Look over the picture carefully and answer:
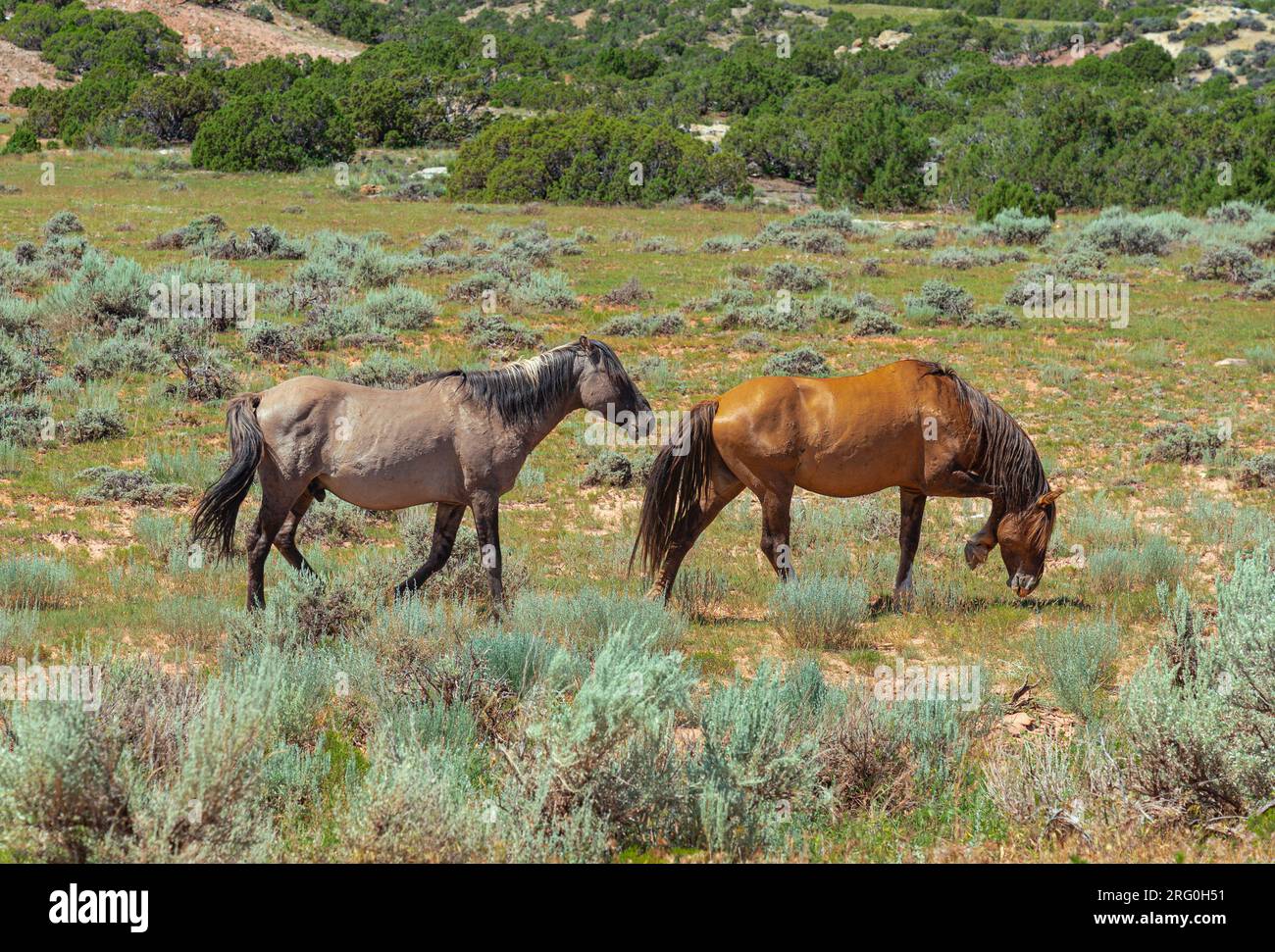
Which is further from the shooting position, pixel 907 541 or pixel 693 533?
pixel 907 541

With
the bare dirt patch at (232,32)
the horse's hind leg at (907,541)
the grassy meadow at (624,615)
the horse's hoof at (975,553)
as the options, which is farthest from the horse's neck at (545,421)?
the bare dirt patch at (232,32)

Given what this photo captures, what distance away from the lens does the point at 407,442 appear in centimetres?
928

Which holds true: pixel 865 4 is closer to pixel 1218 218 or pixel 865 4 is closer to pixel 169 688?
pixel 1218 218

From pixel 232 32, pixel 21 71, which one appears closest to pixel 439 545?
pixel 21 71

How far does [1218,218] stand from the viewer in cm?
3281

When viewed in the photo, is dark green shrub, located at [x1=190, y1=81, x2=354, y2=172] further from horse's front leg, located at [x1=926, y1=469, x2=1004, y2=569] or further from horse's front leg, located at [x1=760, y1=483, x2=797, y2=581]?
horse's front leg, located at [x1=926, y1=469, x2=1004, y2=569]

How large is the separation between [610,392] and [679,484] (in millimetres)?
1049

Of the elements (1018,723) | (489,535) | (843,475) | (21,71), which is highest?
(21,71)

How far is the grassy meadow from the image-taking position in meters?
5.46

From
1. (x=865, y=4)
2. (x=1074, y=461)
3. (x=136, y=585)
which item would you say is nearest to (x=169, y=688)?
(x=136, y=585)

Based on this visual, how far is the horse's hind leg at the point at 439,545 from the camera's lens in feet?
31.3

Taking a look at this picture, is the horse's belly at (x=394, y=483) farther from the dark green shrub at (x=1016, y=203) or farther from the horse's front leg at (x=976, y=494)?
the dark green shrub at (x=1016, y=203)

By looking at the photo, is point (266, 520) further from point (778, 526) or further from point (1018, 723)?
point (1018, 723)

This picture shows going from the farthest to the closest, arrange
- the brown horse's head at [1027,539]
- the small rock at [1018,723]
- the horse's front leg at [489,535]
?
the brown horse's head at [1027,539] < the horse's front leg at [489,535] < the small rock at [1018,723]
